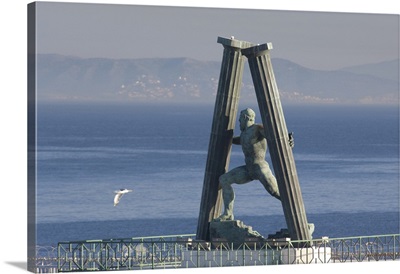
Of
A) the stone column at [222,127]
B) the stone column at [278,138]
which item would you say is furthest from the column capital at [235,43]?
the stone column at [278,138]

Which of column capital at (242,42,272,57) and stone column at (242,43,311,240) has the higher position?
column capital at (242,42,272,57)

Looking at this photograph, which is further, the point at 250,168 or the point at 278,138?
the point at 250,168

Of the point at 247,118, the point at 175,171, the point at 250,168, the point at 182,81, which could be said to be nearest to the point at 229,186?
the point at 250,168

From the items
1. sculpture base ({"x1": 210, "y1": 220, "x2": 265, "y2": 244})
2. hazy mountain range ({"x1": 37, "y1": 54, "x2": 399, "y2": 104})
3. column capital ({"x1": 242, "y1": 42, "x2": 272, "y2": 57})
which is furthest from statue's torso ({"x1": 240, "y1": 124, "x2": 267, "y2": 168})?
hazy mountain range ({"x1": 37, "y1": 54, "x2": 399, "y2": 104})

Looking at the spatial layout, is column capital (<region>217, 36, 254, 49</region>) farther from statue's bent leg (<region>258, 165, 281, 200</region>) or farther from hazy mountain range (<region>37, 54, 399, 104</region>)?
hazy mountain range (<region>37, 54, 399, 104</region>)

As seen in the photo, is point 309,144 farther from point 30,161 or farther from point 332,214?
point 30,161

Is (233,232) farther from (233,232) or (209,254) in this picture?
(209,254)

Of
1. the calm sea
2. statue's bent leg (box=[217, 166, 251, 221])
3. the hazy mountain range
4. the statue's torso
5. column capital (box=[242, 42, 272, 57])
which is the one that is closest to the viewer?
column capital (box=[242, 42, 272, 57])
